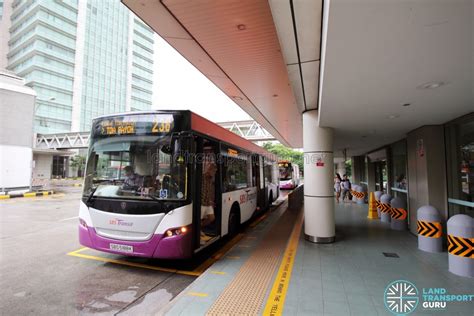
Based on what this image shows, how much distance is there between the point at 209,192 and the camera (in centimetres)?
588

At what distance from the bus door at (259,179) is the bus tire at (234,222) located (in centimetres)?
214

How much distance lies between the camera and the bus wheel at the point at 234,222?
22.9 feet

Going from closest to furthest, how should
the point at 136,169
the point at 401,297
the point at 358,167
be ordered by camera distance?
1. the point at 401,297
2. the point at 136,169
3. the point at 358,167

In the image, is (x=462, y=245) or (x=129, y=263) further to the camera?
(x=129, y=263)

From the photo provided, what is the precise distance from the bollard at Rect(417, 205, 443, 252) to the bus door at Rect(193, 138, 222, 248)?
14.8 ft

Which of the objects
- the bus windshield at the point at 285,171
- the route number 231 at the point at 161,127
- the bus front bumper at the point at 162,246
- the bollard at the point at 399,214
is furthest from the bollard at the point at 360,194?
the route number 231 at the point at 161,127

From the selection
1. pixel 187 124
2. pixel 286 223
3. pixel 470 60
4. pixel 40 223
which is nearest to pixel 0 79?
pixel 40 223

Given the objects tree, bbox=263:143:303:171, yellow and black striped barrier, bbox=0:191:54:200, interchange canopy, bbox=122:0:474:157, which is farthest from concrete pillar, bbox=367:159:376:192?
tree, bbox=263:143:303:171

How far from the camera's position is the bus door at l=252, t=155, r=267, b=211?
9.62 m

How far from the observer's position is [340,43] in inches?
94.3

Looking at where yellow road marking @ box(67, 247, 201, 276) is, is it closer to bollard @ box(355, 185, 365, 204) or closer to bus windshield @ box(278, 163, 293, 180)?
bollard @ box(355, 185, 365, 204)

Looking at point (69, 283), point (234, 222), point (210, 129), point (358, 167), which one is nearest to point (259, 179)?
point (234, 222)

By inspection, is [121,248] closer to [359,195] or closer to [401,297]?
[401,297]

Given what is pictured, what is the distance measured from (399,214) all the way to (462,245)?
3500 mm
